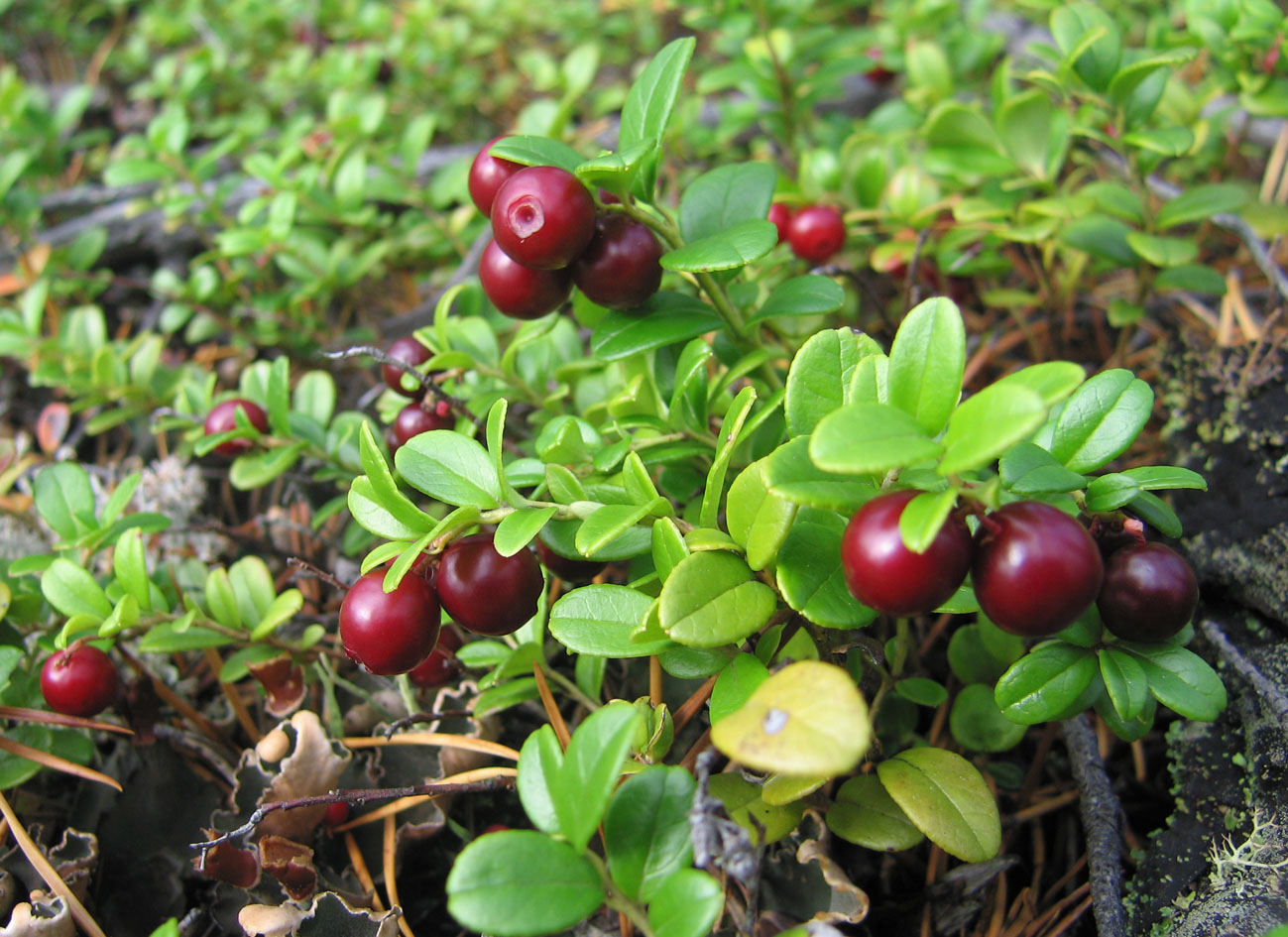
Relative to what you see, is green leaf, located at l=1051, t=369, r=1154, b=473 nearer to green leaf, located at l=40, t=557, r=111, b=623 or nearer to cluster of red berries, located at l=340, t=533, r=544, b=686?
cluster of red berries, located at l=340, t=533, r=544, b=686

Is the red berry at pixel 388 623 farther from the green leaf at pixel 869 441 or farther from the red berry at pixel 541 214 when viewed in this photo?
the green leaf at pixel 869 441

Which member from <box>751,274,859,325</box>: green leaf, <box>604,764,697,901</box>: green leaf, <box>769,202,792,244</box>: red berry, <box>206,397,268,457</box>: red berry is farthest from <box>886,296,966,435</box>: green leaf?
<box>206,397,268,457</box>: red berry

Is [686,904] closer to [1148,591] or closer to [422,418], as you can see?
[1148,591]

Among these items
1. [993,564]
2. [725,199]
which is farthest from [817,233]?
[993,564]

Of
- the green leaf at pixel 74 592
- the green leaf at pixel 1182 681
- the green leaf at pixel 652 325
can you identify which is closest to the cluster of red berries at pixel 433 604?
the green leaf at pixel 652 325

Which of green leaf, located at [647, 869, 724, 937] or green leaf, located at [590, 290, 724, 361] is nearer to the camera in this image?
green leaf, located at [647, 869, 724, 937]
